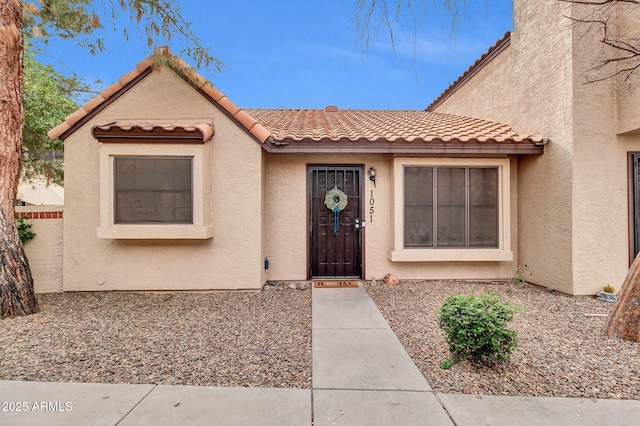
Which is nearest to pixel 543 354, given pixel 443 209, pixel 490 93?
pixel 443 209

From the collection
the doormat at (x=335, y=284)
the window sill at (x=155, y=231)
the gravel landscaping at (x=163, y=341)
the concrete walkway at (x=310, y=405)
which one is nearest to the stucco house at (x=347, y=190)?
the window sill at (x=155, y=231)

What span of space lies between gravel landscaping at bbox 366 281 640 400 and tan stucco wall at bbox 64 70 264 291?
327 cm

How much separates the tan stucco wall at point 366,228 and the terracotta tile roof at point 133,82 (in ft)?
3.45

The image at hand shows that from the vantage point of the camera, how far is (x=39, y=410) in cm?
272

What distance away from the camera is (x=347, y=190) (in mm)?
7562

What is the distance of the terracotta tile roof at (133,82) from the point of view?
641cm

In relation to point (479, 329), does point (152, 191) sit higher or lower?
higher

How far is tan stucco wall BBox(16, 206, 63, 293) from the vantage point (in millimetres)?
6578

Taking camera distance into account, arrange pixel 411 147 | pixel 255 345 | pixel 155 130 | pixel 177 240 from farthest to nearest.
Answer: pixel 411 147 → pixel 177 240 → pixel 155 130 → pixel 255 345

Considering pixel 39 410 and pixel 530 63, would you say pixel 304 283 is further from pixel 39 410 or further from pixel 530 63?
pixel 530 63

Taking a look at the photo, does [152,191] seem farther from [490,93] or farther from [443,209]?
[490,93]

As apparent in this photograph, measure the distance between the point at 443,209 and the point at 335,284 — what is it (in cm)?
314

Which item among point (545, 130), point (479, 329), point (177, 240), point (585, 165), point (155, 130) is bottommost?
point (479, 329)

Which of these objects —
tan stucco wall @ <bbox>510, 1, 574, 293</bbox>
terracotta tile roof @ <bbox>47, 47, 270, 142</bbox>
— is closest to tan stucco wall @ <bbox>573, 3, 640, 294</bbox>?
tan stucco wall @ <bbox>510, 1, 574, 293</bbox>
